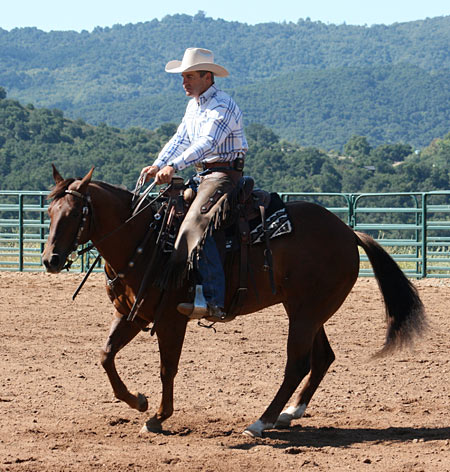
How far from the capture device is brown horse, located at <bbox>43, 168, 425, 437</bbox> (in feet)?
16.8

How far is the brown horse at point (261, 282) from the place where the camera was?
16.8ft

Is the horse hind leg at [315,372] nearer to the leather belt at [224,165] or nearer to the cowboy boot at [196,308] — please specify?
the cowboy boot at [196,308]

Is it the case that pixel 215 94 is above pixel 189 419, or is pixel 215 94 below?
above

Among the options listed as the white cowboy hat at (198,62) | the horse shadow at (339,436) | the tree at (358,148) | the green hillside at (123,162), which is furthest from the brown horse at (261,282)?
the tree at (358,148)

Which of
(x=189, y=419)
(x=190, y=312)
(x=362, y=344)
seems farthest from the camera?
(x=362, y=344)

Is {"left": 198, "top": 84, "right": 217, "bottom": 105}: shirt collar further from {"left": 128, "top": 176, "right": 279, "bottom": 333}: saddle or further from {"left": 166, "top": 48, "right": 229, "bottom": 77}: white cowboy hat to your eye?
{"left": 128, "top": 176, "right": 279, "bottom": 333}: saddle

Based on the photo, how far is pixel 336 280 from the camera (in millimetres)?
5734

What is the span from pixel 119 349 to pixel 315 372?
1.48 m

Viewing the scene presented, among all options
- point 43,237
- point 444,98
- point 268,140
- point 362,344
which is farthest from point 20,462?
point 444,98

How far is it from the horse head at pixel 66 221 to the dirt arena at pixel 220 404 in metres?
1.19

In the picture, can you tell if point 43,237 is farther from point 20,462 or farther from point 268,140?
point 268,140

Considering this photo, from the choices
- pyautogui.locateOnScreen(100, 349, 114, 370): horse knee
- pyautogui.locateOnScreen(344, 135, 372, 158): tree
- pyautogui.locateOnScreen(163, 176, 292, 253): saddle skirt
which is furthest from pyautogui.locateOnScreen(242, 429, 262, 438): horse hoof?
pyautogui.locateOnScreen(344, 135, 372, 158): tree

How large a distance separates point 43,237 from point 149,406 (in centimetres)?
1042

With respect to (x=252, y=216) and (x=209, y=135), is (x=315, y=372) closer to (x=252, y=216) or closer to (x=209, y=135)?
(x=252, y=216)
